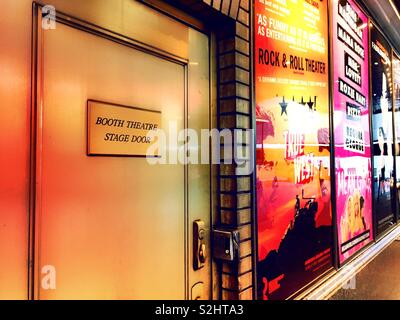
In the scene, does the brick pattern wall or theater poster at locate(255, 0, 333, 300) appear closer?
the brick pattern wall

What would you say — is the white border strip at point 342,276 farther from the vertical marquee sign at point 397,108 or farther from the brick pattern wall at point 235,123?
the vertical marquee sign at point 397,108

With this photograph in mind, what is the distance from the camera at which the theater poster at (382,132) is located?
5.23 m

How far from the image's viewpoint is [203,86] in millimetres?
2438

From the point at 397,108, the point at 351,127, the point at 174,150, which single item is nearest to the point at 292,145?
the point at 174,150

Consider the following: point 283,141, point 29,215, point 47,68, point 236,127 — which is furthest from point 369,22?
point 29,215

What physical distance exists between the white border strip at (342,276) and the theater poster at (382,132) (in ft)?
A: 1.56

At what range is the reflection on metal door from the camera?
1552 mm

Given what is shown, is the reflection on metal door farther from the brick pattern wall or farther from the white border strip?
the white border strip

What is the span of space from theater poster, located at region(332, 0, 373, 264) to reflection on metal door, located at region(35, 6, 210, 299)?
237 centimetres

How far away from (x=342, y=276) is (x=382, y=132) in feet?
9.96

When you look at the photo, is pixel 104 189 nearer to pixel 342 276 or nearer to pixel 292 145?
pixel 292 145

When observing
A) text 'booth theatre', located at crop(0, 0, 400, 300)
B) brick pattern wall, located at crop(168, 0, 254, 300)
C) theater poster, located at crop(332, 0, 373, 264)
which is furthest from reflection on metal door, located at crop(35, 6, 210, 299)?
theater poster, located at crop(332, 0, 373, 264)

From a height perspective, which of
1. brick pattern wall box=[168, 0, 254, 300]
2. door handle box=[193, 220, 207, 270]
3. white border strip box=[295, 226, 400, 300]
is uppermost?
brick pattern wall box=[168, 0, 254, 300]

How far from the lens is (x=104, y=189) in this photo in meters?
1.77
